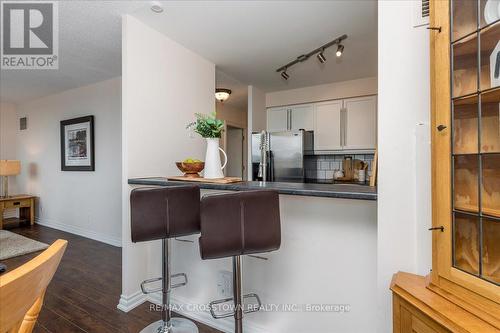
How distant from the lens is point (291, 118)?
4.31m

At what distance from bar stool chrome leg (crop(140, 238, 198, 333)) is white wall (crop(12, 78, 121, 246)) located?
2234 millimetres

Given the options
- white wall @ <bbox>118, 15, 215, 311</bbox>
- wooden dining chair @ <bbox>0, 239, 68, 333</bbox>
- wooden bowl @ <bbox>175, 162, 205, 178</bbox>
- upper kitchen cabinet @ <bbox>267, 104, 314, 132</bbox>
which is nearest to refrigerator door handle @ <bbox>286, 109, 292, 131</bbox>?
upper kitchen cabinet @ <bbox>267, 104, 314, 132</bbox>

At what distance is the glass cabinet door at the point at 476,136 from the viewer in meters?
0.81

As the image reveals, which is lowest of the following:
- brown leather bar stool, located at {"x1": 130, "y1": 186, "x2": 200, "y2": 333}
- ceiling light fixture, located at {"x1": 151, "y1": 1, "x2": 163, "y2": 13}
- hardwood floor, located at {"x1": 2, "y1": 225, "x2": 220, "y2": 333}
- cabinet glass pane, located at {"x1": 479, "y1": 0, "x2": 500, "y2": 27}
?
hardwood floor, located at {"x1": 2, "y1": 225, "x2": 220, "y2": 333}

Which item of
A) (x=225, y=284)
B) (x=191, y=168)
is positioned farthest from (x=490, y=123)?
(x=191, y=168)

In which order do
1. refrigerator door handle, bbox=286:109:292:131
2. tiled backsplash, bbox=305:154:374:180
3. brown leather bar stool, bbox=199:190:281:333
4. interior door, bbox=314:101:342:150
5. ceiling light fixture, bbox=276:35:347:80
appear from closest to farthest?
brown leather bar stool, bbox=199:190:281:333, ceiling light fixture, bbox=276:35:347:80, interior door, bbox=314:101:342:150, tiled backsplash, bbox=305:154:374:180, refrigerator door handle, bbox=286:109:292:131

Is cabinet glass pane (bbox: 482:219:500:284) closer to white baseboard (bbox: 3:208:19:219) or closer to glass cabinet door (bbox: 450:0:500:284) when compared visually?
glass cabinet door (bbox: 450:0:500:284)

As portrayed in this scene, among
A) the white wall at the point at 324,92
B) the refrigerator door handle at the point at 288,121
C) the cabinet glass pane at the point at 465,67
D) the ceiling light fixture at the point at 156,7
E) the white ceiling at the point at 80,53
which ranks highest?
the white ceiling at the point at 80,53

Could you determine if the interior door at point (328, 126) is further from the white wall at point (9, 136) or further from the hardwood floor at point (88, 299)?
the white wall at point (9, 136)

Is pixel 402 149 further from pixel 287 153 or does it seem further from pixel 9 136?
pixel 9 136

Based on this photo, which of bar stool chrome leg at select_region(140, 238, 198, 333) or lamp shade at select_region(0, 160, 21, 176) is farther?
lamp shade at select_region(0, 160, 21, 176)

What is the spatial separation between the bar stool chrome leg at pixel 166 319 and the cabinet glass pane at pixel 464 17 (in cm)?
183

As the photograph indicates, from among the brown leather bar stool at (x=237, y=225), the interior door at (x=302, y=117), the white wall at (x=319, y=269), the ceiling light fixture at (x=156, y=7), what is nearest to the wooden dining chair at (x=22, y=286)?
the brown leather bar stool at (x=237, y=225)

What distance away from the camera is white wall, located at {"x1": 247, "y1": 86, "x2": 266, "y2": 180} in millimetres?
4148
